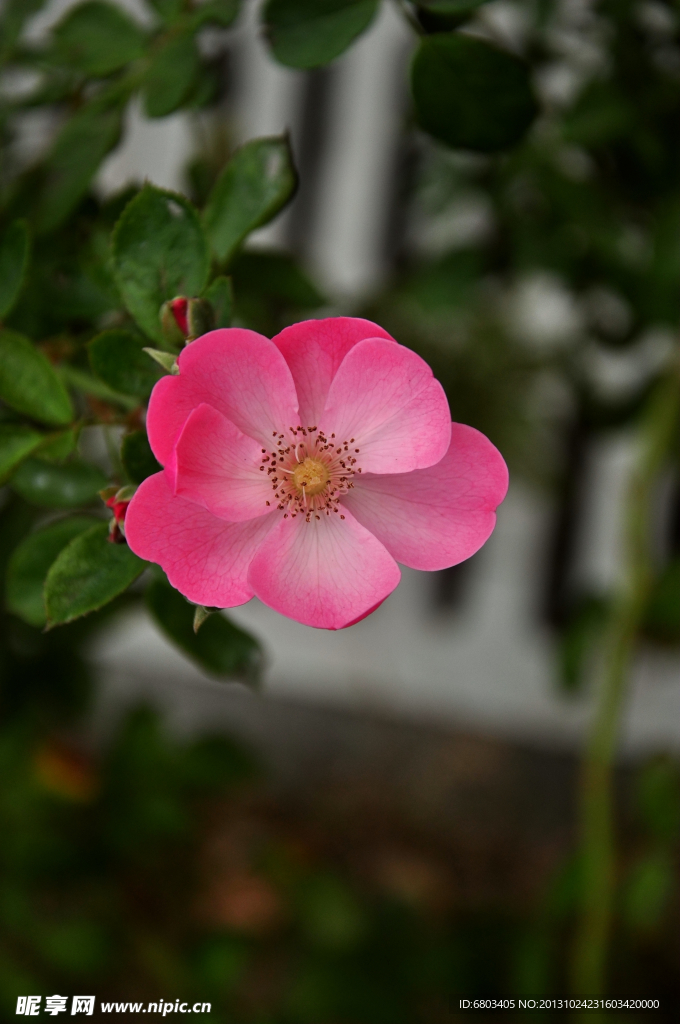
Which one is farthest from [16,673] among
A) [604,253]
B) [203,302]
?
[604,253]

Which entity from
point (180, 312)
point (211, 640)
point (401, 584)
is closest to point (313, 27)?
point (180, 312)

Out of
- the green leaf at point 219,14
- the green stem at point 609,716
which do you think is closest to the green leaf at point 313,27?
the green leaf at point 219,14

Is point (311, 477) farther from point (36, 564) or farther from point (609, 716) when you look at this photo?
point (609, 716)

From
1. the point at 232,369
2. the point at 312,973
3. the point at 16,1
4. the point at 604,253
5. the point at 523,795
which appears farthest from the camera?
the point at 523,795

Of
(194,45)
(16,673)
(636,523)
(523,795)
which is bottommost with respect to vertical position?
(523,795)

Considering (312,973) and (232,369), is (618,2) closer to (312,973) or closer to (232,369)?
(232,369)

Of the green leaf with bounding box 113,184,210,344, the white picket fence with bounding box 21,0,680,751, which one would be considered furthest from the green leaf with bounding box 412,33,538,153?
the white picket fence with bounding box 21,0,680,751

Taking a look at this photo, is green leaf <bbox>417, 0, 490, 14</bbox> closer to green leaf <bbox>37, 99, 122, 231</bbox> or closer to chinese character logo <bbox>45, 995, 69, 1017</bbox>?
green leaf <bbox>37, 99, 122, 231</bbox>
